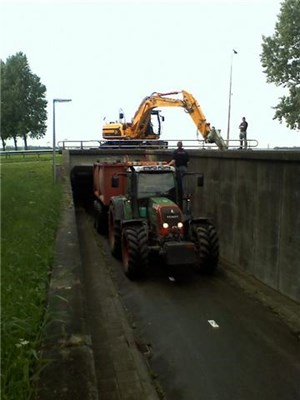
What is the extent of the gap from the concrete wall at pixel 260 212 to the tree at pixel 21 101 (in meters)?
41.5

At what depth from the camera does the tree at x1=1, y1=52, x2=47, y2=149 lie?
1998 inches

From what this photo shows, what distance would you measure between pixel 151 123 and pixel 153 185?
16931mm

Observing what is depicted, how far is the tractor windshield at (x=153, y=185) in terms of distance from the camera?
11.2m

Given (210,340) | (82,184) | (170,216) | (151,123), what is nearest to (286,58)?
(151,123)

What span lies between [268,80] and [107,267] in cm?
3181

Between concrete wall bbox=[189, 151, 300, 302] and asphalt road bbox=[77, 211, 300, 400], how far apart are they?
94 centimetres

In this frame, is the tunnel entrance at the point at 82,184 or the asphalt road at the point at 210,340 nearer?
the asphalt road at the point at 210,340

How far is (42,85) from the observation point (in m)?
56.9

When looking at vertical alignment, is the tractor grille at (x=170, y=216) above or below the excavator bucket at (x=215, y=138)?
below

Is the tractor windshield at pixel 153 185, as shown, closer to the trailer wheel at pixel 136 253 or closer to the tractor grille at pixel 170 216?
the tractor grille at pixel 170 216

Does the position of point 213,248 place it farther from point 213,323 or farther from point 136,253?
point 213,323

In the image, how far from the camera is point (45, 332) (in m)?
4.73

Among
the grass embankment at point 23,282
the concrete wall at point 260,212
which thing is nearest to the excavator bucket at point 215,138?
the concrete wall at point 260,212

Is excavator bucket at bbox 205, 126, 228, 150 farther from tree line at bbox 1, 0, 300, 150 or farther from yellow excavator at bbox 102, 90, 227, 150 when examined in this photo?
tree line at bbox 1, 0, 300, 150
